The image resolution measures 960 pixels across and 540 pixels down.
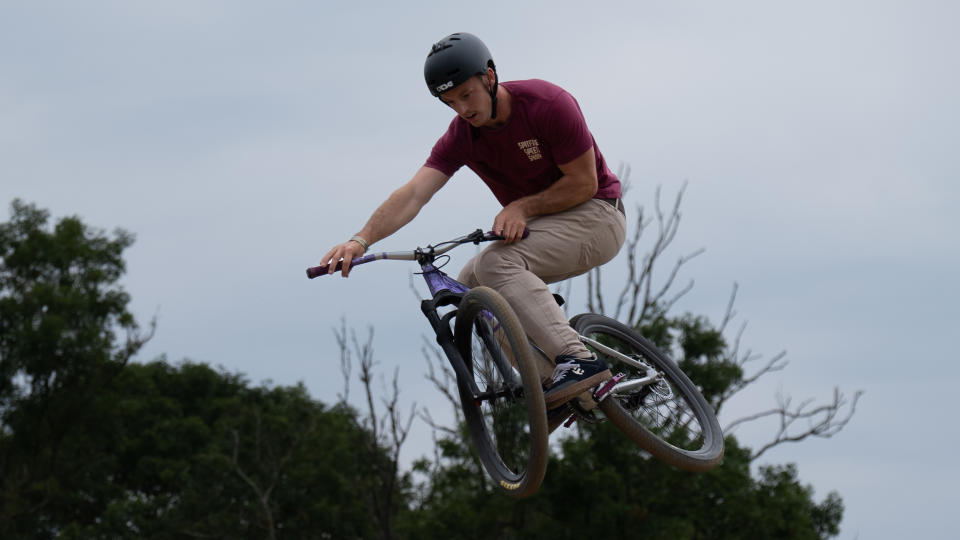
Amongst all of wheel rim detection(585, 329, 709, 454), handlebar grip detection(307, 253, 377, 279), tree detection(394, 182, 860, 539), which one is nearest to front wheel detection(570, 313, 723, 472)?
wheel rim detection(585, 329, 709, 454)

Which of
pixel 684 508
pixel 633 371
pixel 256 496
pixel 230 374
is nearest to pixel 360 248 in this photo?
pixel 633 371

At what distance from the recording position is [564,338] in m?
5.88

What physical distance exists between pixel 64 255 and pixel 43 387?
4.15 meters

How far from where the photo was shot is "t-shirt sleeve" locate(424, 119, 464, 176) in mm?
6281

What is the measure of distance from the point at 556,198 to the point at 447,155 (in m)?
0.63

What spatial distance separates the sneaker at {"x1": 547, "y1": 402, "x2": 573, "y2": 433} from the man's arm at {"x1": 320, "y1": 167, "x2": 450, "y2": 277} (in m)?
1.20

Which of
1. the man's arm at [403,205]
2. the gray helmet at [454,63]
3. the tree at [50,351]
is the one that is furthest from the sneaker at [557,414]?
the tree at [50,351]

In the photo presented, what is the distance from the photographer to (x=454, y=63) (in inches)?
220

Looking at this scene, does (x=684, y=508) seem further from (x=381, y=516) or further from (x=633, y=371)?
(x=633, y=371)

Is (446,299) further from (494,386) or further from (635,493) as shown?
(635,493)

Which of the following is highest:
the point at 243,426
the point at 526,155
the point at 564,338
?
the point at 243,426

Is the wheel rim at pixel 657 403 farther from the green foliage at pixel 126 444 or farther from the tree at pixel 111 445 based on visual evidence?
the tree at pixel 111 445

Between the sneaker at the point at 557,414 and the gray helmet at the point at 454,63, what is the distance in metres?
1.53

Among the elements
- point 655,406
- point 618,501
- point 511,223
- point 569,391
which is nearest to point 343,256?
point 511,223
